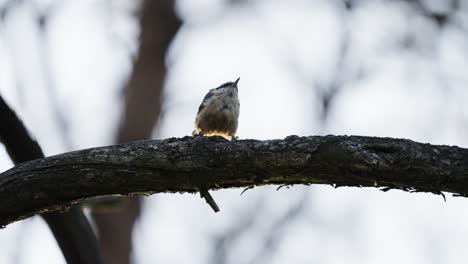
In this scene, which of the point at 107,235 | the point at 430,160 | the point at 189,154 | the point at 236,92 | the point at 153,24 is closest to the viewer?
the point at 430,160

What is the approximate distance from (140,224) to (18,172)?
2.71ft

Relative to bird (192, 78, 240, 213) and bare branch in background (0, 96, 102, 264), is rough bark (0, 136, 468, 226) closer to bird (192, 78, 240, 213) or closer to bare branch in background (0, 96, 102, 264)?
bare branch in background (0, 96, 102, 264)

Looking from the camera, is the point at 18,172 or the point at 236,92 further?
the point at 236,92

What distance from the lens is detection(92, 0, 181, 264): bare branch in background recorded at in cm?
278

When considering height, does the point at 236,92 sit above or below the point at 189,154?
above

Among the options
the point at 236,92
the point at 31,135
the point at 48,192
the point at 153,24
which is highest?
the point at 236,92

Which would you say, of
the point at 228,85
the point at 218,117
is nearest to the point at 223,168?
the point at 218,117

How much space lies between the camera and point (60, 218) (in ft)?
6.68

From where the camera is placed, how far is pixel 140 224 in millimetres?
2957

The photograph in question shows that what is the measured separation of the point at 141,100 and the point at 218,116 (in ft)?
9.61

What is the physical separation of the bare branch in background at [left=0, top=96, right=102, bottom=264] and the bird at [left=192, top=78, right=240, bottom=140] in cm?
390

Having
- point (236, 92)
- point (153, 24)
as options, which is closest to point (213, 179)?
point (153, 24)

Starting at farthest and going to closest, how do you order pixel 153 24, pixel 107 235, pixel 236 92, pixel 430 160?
1. pixel 236 92
2. pixel 153 24
3. pixel 107 235
4. pixel 430 160

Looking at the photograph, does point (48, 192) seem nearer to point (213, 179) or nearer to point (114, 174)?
point (114, 174)
